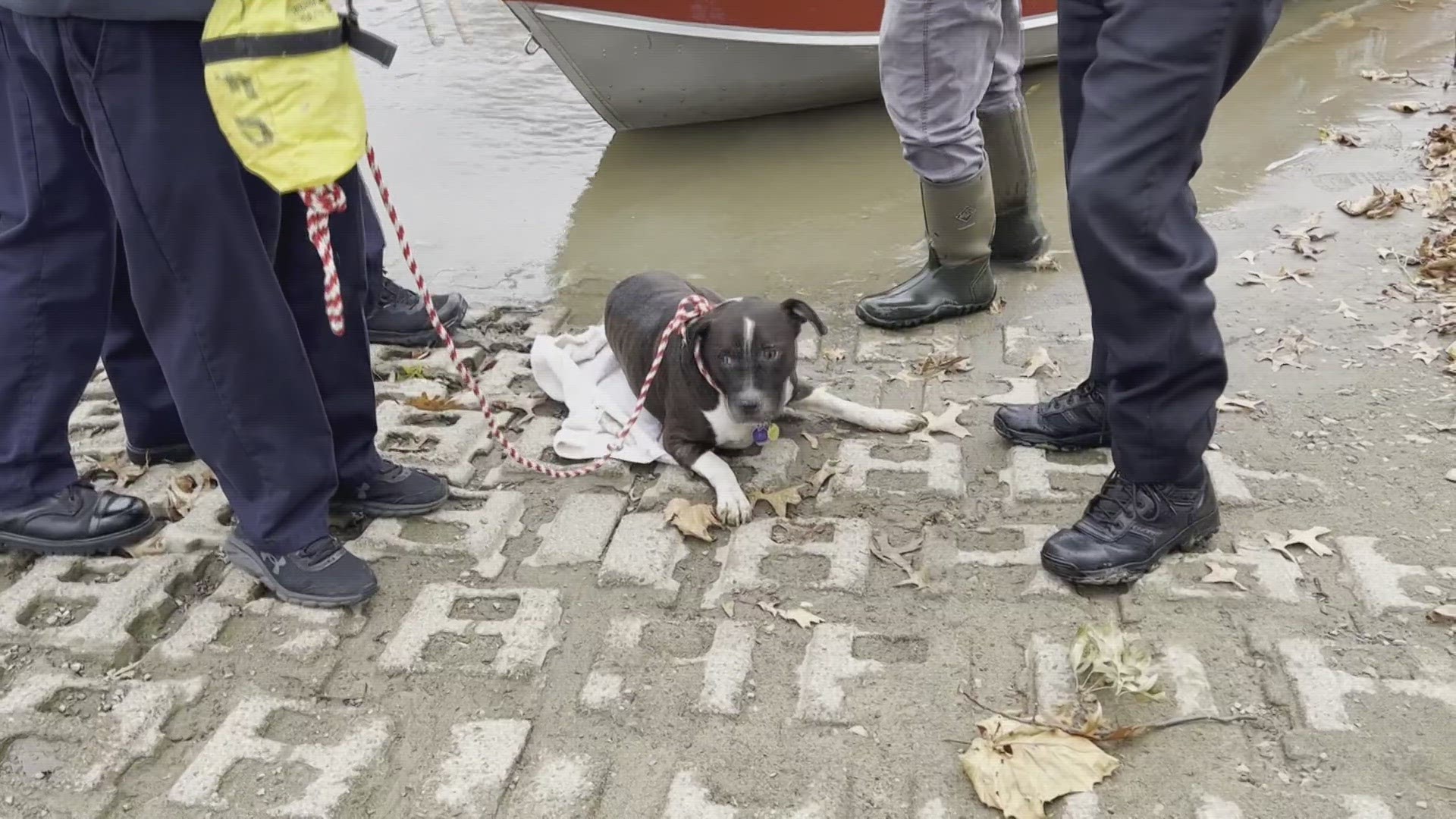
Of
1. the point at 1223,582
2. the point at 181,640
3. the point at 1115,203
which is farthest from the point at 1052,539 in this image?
the point at 181,640

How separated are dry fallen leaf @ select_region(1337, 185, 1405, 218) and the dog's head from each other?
3.26m

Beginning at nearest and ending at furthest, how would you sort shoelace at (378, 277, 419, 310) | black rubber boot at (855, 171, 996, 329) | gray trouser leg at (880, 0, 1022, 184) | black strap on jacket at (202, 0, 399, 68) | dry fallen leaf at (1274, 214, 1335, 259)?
black strap on jacket at (202, 0, 399, 68) → gray trouser leg at (880, 0, 1022, 184) → black rubber boot at (855, 171, 996, 329) → shoelace at (378, 277, 419, 310) → dry fallen leaf at (1274, 214, 1335, 259)

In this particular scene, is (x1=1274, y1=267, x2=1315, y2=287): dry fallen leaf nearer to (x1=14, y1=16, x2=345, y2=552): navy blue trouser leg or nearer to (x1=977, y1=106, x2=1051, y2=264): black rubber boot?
(x1=977, y1=106, x2=1051, y2=264): black rubber boot

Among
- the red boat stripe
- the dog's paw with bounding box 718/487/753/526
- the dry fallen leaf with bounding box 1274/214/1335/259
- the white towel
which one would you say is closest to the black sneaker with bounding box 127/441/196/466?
the white towel

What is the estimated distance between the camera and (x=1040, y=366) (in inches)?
174

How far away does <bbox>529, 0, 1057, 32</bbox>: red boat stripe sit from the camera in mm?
6938

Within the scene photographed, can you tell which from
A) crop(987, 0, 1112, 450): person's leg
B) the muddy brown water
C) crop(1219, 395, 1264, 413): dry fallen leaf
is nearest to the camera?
crop(987, 0, 1112, 450): person's leg

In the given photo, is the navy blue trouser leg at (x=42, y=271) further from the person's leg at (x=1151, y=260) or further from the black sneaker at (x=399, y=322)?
the person's leg at (x=1151, y=260)

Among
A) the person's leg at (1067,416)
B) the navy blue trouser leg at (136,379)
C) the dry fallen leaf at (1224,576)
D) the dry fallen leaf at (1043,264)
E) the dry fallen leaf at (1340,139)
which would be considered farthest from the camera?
the dry fallen leaf at (1340,139)

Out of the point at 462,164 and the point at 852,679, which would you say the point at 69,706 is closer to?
the point at 852,679

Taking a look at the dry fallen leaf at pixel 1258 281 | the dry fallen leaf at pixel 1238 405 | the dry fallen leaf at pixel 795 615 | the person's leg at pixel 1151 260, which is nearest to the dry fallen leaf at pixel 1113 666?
the person's leg at pixel 1151 260

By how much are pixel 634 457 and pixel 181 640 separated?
1.52 meters

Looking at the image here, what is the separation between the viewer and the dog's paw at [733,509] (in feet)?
11.9

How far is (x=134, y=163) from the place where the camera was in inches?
107
